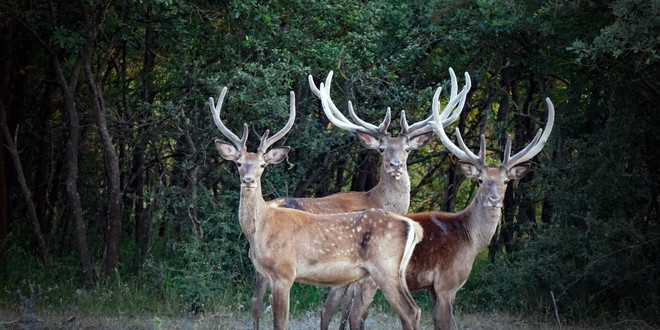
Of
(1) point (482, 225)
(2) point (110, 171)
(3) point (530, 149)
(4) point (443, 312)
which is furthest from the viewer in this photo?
(2) point (110, 171)

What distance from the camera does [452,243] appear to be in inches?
364

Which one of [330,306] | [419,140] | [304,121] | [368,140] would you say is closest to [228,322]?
[330,306]

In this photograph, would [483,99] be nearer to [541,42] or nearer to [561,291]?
[541,42]

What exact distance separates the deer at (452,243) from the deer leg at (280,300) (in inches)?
38.7

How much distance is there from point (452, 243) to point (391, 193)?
4.08 feet

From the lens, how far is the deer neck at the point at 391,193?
10.3 meters

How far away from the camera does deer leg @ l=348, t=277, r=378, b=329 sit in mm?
9156

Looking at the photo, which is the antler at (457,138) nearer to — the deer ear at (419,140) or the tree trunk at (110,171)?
the deer ear at (419,140)

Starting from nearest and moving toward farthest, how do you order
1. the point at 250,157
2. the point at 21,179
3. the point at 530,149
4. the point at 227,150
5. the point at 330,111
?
the point at 250,157, the point at 227,150, the point at 530,149, the point at 330,111, the point at 21,179

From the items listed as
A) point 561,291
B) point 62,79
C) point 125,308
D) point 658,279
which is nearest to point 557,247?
point 561,291

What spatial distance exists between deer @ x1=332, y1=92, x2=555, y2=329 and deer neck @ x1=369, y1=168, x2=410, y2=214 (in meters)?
0.80

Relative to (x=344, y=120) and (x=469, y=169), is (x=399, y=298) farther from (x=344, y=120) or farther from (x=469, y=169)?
(x=344, y=120)

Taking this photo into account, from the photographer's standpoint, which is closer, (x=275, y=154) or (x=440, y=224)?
(x=275, y=154)

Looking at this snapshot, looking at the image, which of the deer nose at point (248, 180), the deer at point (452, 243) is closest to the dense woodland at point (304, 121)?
the deer at point (452, 243)
